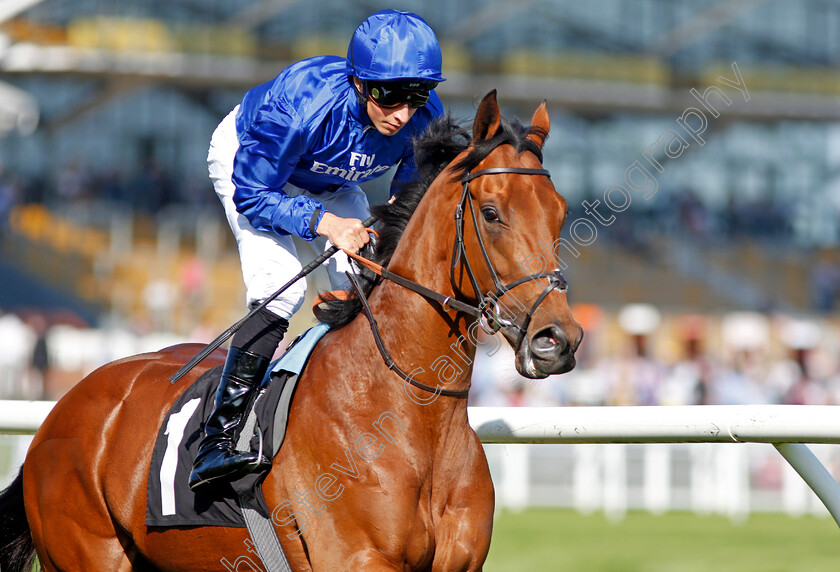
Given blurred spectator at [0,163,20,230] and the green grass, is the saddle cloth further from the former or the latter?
blurred spectator at [0,163,20,230]

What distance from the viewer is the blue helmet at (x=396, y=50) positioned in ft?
9.96

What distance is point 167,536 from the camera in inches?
126

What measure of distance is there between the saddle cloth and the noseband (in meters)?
0.62

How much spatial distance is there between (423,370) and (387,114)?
0.83 metres

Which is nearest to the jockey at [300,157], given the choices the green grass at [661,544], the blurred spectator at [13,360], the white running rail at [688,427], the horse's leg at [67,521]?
the horse's leg at [67,521]

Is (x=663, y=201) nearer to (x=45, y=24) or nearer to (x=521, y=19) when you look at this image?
(x=521, y=19)

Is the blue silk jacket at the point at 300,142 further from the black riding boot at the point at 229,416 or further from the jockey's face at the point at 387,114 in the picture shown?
the black riding boot at the point at 229,416

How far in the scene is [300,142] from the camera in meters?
3.18

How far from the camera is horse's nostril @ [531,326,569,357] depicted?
2477 mm

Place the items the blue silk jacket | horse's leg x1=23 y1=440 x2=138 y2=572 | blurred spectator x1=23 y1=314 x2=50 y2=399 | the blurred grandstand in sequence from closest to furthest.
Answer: the blue silk jacket < horse's leg x1=23 y1=440 x2=138 y2=572 < blurred spectator x1=23 y1=314 x2=50 y2=399 < the blurred grandstand

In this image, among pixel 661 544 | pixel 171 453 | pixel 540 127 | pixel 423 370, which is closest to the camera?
pixel 423 370

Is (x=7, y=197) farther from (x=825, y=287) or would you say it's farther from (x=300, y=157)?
(x=300, y=157)

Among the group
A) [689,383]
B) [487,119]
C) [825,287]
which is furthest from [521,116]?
[487,119]

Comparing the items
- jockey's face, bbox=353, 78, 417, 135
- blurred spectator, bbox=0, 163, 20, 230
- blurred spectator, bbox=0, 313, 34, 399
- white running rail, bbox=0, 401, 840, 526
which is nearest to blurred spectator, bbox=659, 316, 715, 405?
white running rail, bbox=0, 401, 840, 526
